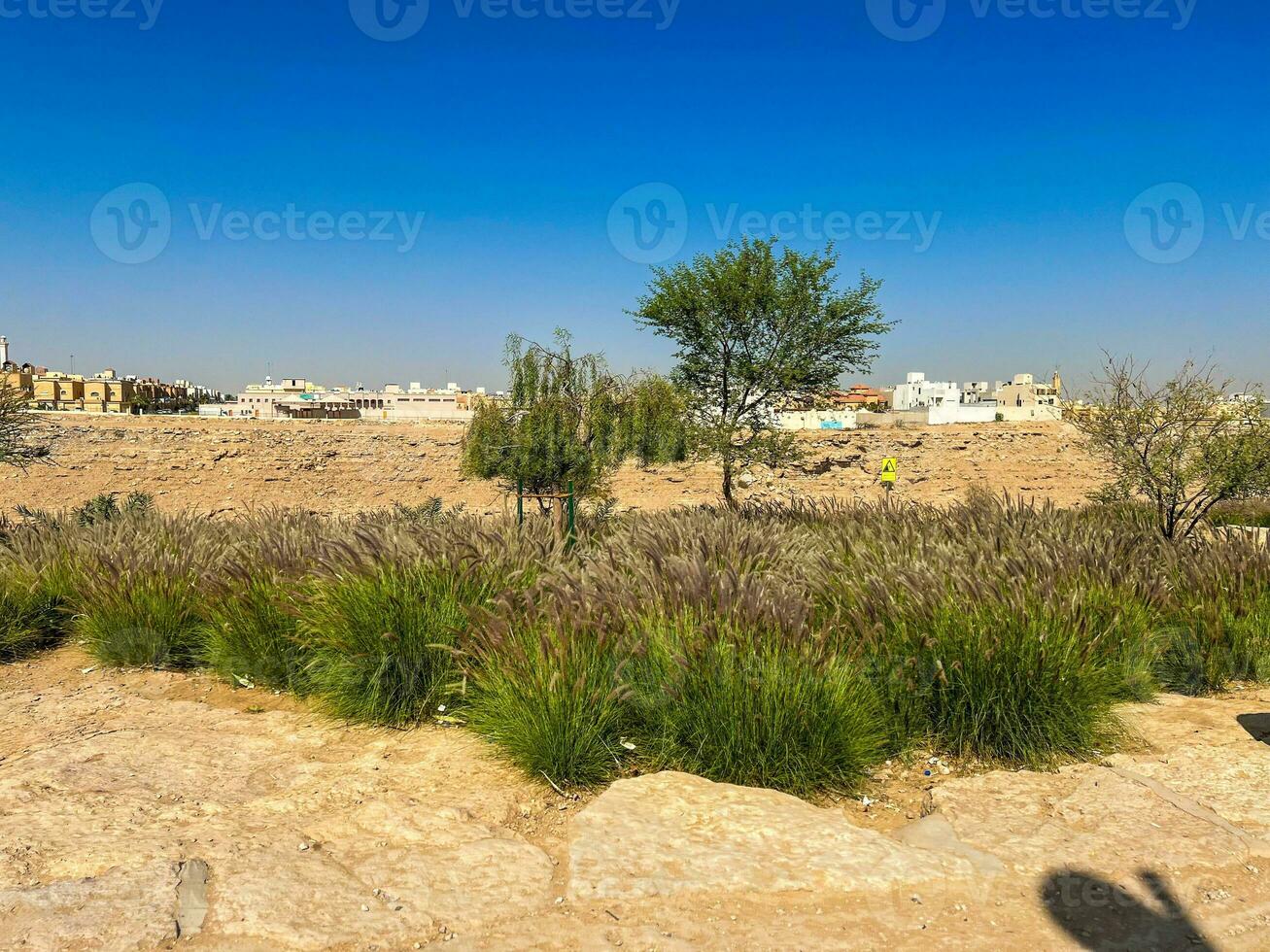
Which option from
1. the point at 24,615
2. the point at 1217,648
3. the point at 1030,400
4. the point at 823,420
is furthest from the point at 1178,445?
the point at 1030,400

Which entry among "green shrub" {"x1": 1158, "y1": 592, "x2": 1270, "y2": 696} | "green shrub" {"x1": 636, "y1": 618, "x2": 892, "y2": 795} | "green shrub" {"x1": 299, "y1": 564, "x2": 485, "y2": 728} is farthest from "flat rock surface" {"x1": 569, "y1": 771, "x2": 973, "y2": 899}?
"green shrub" {"x1": 1158, "y1": 592, "x2": 1270, "y2": 696}

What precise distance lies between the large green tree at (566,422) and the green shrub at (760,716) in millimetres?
8375

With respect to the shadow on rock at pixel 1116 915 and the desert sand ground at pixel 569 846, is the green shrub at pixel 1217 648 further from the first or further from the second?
the shadow on rock at pixel 1116 915

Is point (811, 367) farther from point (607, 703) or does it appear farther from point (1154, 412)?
point (607, 703)

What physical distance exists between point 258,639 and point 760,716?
4.05 meters

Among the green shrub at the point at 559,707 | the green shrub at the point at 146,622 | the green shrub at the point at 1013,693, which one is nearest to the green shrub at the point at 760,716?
the green shrub at the point at 559,707

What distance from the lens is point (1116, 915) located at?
3.05m

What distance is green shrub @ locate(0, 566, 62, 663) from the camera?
707cm

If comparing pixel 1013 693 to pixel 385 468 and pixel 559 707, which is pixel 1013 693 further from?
pixel 385 468

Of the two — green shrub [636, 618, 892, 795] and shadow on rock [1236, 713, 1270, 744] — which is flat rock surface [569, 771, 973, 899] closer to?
green shrub [636, 618, 892, 795]

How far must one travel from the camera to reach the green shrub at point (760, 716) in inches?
169

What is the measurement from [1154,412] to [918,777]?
9101mm

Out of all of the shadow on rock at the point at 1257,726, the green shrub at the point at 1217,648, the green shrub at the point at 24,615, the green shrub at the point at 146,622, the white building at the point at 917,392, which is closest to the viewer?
the shadow on rock at the point at 1257,726

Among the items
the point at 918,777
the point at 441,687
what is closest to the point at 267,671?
the point at 441,687
